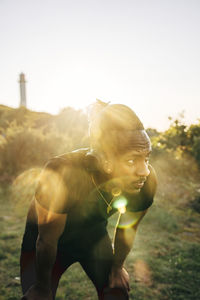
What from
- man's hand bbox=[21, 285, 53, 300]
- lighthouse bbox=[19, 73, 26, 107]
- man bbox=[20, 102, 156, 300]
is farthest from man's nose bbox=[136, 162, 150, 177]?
lighthouse bbox=[19, 73, 26, 107]

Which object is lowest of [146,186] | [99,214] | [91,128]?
[99,214]

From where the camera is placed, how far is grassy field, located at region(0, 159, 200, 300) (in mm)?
3830

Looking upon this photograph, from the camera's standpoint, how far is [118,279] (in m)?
1.64

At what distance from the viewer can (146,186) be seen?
156 centimetres

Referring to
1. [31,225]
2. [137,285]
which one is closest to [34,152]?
[137,285]

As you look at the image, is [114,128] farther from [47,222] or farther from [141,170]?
[47,222]

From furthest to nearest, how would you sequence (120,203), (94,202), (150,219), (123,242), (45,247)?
1. (150,219)
2. (123,242)
3. (120,203)
4. (94,202)
5. (45,247)

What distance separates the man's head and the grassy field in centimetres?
321

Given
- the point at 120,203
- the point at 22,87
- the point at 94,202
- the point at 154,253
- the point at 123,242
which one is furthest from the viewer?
the point at 22,87

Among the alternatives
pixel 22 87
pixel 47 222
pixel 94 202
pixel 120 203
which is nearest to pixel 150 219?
pixel 120 203

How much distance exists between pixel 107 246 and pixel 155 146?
1107 cm

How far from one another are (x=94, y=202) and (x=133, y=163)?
401 millimetres

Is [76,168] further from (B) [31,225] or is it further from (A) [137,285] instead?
(A) [137,285]

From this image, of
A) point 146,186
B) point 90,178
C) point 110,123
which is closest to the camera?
point 110,123
